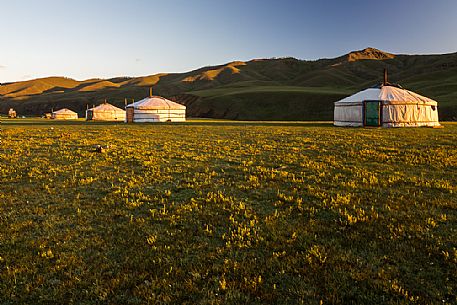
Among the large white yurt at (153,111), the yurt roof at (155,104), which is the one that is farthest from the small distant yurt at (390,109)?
the yurt roof at (155,104)

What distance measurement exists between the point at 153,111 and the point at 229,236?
139 ft

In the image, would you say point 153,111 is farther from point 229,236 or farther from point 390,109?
point 229,236

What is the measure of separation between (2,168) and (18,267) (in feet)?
26.3

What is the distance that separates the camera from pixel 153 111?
4522 centimetres

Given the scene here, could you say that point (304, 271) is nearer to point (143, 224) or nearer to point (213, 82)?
point (143, 224)

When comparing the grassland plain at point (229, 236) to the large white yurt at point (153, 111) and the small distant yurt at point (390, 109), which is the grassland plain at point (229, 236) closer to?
the small distant yurt at point (390, 109)

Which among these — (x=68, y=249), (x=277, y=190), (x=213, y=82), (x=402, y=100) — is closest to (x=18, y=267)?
(x=68, y=249)

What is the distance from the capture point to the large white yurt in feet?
148

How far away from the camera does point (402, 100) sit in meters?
30.8

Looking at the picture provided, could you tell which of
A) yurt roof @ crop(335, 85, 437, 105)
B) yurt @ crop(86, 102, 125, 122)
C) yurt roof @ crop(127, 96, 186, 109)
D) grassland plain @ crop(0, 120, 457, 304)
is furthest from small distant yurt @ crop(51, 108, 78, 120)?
grassland plain @ crop(0, 120, 457, 304)

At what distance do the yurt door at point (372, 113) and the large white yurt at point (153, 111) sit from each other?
1094 inches

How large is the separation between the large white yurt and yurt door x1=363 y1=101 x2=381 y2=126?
91.2 feet

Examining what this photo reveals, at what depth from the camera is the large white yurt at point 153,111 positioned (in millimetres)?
45219

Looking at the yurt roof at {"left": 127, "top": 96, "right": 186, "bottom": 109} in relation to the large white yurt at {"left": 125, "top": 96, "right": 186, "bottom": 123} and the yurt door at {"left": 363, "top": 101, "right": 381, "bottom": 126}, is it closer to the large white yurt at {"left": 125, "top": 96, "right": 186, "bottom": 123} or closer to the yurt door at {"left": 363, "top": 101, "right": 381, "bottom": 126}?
the large white yurt at {"left": 125, "top": 96, "right": 186, "bottom": 123}
